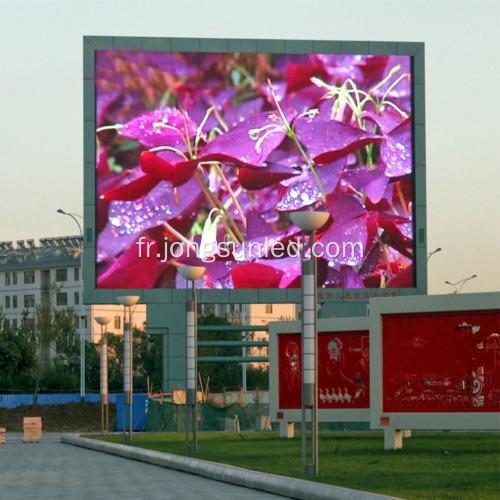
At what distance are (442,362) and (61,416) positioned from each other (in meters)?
37.0

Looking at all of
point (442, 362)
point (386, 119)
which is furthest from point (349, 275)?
point (442, 362)

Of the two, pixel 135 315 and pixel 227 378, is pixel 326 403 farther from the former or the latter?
pixel 135 315

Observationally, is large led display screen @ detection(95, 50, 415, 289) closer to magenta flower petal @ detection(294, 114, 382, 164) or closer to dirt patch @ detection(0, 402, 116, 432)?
magenta flower petal @ detection(294, 114, 382, 164)

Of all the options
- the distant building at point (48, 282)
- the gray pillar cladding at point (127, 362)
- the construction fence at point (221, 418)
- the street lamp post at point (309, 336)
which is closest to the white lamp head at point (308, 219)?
the street lamp post at point (309, 336)

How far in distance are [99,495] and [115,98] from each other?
29135mm

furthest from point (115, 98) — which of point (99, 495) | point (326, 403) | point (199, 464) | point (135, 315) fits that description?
point (135, 315)

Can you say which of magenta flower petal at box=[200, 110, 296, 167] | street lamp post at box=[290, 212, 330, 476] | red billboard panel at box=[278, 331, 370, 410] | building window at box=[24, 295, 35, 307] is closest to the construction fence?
magenta flower petal at box=[200, 110, 296, 167]

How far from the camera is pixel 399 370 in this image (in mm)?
31750

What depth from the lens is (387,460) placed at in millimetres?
27000

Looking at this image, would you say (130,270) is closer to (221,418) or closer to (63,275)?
(221,418)

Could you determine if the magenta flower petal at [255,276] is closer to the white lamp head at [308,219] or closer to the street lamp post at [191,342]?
the street lamp post at [191,342]

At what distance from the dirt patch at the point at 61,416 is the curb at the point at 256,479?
3244cm

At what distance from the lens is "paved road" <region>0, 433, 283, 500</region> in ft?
66.3

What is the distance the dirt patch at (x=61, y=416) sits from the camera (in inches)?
2500
